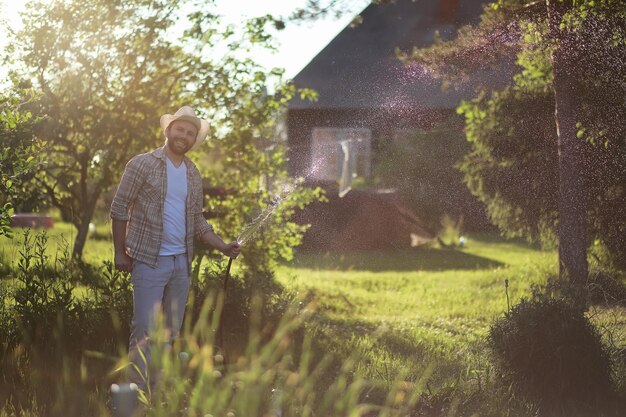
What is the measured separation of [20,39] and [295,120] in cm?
1381

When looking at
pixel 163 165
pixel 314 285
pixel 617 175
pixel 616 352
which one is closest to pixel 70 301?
pixel 163 165

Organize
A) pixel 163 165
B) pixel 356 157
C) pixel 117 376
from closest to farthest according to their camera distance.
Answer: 1. pixel 163 165
2. pixel 117 376
3. pixel 356 157

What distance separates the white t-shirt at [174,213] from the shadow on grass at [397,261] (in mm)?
10263

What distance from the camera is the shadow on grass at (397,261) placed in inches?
621

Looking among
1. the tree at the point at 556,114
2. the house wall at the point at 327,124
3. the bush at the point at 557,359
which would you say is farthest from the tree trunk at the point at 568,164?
the house wall at the point at 327,124

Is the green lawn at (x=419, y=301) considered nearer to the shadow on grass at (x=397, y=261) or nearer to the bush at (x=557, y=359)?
the shadow on grass at (x=397, y=261)

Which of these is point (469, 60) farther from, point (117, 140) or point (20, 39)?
point (20, 39)

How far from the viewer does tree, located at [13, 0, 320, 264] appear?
981 cm

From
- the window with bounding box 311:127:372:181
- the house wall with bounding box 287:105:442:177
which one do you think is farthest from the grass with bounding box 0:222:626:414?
the house wall with bounding box 287:105:442:177

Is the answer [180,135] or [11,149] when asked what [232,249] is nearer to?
[180,135]

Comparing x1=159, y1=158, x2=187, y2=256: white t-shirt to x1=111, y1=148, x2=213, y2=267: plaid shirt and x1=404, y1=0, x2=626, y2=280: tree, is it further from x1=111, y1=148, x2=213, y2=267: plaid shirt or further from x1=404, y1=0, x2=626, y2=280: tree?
x1=404, y1=0, x2=626, y2=280: tree

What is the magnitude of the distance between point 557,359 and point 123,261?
307cm

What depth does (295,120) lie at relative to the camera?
2327 cm

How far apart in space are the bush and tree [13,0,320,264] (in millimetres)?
5720
